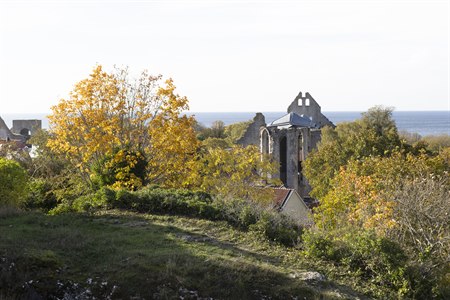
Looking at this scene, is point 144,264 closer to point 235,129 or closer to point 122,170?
point 122,170

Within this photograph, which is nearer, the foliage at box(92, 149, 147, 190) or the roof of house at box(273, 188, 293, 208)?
the foliage at box(92, 149, 147, 190)

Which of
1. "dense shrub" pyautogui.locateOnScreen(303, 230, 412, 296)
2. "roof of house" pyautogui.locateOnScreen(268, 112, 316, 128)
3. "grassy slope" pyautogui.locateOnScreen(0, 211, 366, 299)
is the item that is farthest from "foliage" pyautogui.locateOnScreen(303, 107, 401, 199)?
"roof of house" pyautogui.locateOnScreen(268, 112, 316, 128)

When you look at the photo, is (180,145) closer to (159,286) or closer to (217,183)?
(217,183)

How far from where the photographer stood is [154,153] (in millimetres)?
21531

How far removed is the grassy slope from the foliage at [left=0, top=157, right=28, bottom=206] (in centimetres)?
299

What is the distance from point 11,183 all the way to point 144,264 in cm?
Answer: 778

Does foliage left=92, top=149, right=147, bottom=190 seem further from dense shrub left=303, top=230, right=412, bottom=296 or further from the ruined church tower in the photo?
the ruined church tower

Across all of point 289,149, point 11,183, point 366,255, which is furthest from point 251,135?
point 366,255

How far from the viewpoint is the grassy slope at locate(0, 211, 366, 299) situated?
29.2ft

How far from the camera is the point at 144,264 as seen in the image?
380 inches

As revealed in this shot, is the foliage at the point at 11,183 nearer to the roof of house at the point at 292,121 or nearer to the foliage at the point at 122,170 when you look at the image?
the foliage at the point at 122,170

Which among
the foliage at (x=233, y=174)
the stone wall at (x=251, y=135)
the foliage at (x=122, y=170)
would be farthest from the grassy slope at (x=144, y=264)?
the stone wall at (x=251, y=135)

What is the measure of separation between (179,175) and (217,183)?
2492 millimetres

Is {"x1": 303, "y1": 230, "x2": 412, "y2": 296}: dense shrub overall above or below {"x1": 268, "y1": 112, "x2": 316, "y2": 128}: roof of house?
below
